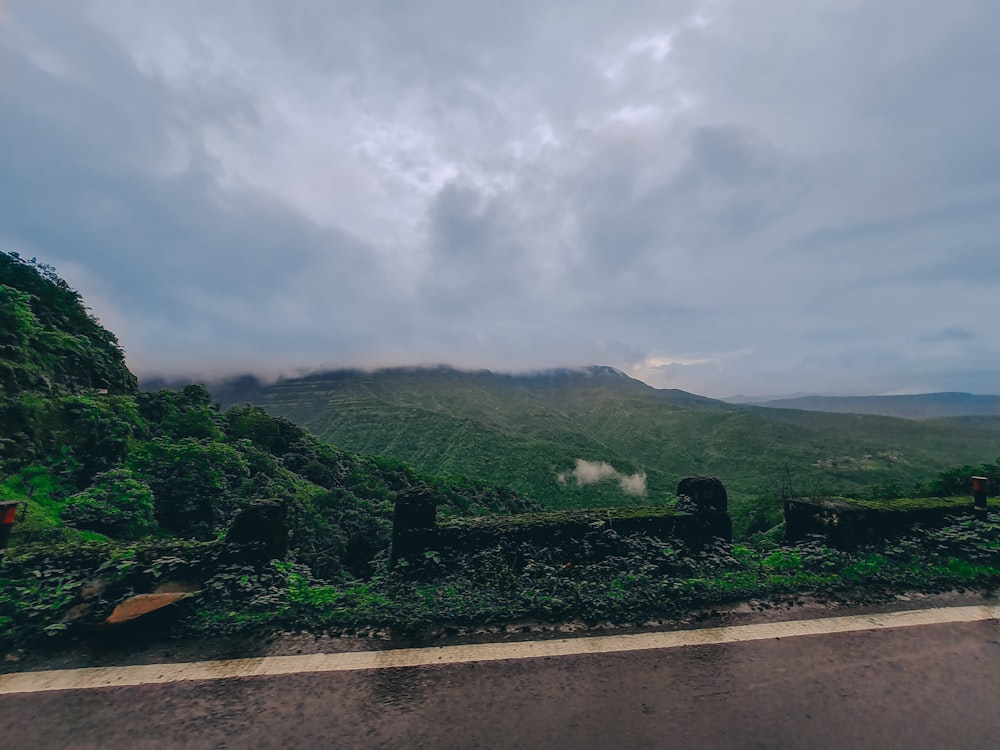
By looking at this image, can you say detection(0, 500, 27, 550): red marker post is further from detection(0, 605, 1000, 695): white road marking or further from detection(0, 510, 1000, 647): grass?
detection(0, 605, 1000, 695): white road marking

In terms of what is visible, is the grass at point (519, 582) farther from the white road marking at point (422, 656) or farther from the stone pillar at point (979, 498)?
the stone pillar at point (979, 498)

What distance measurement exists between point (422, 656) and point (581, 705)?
1440mm

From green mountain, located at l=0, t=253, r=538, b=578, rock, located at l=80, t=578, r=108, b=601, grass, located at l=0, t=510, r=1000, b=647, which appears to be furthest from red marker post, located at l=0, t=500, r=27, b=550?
rock, located at l=80, t=578, r=108, b=601

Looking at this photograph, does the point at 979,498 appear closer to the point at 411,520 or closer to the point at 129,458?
the point at 411,520

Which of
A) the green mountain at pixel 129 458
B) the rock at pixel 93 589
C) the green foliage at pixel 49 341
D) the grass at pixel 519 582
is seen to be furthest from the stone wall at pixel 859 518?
the green foliage at pixel 49 341

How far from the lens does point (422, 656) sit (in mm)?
3844

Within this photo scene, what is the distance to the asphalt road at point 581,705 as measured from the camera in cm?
290

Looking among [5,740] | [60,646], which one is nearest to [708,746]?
[5,740]

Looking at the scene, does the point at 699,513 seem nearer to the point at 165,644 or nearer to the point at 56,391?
the point at 165,644

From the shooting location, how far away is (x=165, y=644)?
162 inches

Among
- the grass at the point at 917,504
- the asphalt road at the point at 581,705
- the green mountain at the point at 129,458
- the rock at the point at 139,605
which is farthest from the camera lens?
the green mountain at the point at 129,458

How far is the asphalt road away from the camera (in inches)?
114

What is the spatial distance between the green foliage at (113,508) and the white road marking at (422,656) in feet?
18.8

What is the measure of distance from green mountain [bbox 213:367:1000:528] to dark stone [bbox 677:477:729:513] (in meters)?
55.7
